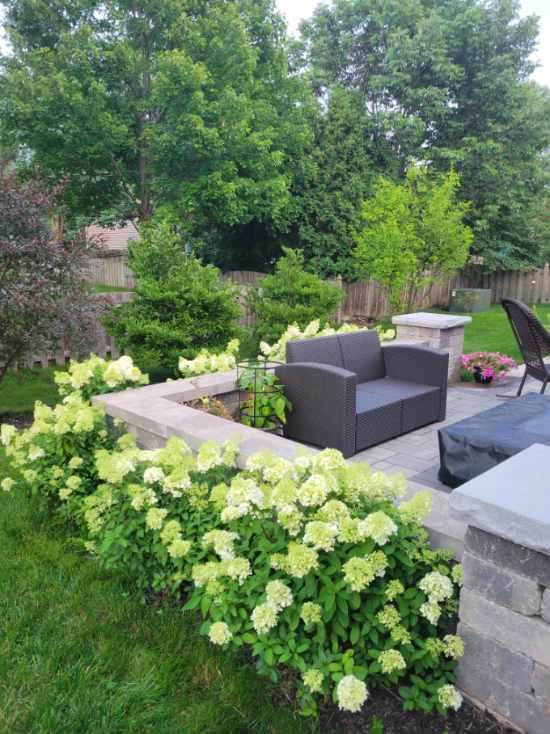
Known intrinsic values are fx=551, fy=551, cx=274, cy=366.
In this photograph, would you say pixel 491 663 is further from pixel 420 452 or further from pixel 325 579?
pixel 420 452

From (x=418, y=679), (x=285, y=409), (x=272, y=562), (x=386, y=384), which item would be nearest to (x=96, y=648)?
(x=272, y=562)

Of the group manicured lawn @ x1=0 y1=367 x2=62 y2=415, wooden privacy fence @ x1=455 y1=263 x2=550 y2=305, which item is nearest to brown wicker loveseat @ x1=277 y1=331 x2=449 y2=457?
manicured lawn @ x1=0 y1=367 x2=62 y2=415

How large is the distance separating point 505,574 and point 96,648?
5.10 feet

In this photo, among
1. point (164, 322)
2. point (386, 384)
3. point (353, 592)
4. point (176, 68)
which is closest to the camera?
point (353, 592)

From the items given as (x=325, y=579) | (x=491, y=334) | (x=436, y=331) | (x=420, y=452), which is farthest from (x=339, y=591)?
(x=491, y=334)

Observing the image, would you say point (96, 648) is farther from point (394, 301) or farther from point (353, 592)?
point (394, 301)

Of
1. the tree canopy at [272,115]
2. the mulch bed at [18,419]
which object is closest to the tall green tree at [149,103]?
the tree canopy at [272,115]

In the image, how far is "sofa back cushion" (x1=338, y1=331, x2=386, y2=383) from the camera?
15.2 feet

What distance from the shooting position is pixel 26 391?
6680 millimetres

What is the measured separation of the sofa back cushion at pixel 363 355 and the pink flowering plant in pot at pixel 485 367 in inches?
78.8

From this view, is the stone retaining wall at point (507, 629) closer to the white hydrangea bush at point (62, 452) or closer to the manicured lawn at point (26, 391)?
the white hydrangea bush at point (62, 452)

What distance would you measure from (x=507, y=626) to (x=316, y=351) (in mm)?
2823

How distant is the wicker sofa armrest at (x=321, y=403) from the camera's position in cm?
373

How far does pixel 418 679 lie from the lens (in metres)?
1.80
